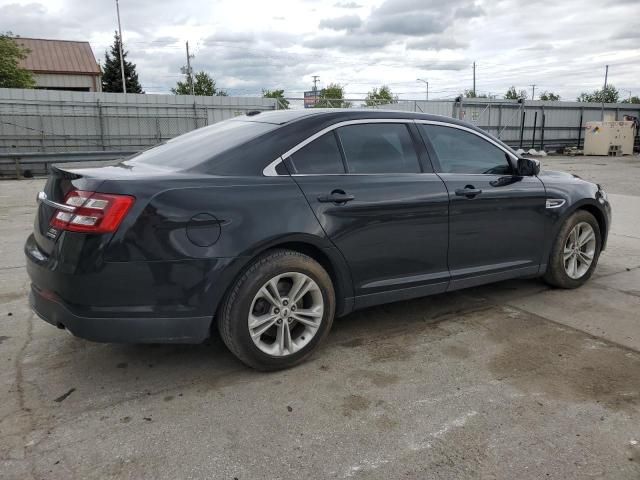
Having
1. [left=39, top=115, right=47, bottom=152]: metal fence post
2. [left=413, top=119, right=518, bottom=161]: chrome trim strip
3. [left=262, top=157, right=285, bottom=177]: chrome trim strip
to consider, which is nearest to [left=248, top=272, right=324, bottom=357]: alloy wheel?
[left=262, top=157, right=285, bottom=177]: chrome trim strip

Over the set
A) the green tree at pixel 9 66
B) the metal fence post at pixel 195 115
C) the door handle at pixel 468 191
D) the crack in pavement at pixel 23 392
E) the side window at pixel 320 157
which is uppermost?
the green tree at pixel 9 66

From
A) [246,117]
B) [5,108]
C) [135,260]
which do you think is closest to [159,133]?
[5,108]

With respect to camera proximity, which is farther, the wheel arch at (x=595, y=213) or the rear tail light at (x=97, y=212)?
the wheel arch at (x=595, y=213)

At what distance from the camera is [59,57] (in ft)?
142

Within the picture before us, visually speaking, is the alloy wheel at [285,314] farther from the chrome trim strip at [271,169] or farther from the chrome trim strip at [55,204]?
the chrome trim strip at [55,204]

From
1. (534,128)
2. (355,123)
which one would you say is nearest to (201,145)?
(355,123)

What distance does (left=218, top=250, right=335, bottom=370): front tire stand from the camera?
3127mm

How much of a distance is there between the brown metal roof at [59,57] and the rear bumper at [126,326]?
45030 millimetres

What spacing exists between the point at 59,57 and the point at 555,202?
47.0 meters

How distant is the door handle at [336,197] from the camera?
3.40 metres

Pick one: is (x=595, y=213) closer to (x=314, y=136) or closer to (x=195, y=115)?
(x=314, y=136)

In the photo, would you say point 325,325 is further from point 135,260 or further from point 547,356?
point 547,356

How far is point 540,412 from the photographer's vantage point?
2912 mm

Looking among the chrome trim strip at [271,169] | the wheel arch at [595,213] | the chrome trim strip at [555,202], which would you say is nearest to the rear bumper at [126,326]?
the chrome trim strip at [271,169]
